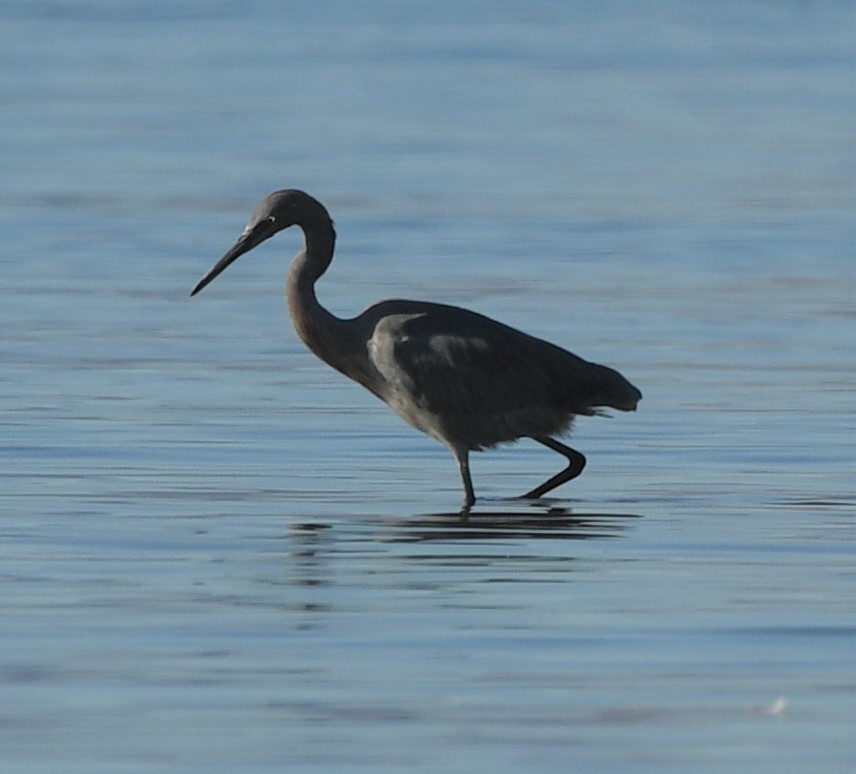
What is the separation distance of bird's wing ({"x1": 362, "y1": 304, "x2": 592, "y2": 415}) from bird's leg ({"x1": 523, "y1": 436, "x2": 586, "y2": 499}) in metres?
0.22

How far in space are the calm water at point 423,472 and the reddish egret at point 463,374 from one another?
0.91 feet

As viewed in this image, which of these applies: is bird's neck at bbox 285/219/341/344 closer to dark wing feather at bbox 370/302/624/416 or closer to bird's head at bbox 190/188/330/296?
bird's head at bbox 190/188/330/296

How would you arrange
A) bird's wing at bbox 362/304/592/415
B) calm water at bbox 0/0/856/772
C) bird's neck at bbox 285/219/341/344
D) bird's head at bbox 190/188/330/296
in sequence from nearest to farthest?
1. calm water at bbox 0/0/856/772
2. bird's wing at bbox 362/304/592/415
3. bird's neck at bbox 285/219/341/344
4. bird's head at bbox 190/188/330/296

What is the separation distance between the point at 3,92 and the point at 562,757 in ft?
97.4

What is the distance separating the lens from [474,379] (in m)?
12.4

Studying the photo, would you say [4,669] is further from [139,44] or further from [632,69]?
Result: [139,44]

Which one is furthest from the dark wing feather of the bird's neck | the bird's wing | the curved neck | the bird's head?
the bird's head

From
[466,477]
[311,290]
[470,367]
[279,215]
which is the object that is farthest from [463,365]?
[279,215]

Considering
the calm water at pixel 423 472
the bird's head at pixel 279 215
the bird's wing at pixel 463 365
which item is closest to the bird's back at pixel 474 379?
the bird's wing at pixel 463 365

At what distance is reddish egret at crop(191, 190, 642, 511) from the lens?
40.7 feet

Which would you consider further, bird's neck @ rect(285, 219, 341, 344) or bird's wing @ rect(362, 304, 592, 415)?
bird's neck @ rect(285, 219, 341, 344)

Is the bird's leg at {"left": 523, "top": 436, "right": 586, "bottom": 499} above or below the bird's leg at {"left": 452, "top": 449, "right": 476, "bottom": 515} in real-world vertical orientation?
below

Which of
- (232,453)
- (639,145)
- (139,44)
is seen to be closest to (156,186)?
(639,145)

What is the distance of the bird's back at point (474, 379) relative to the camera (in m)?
12.4
